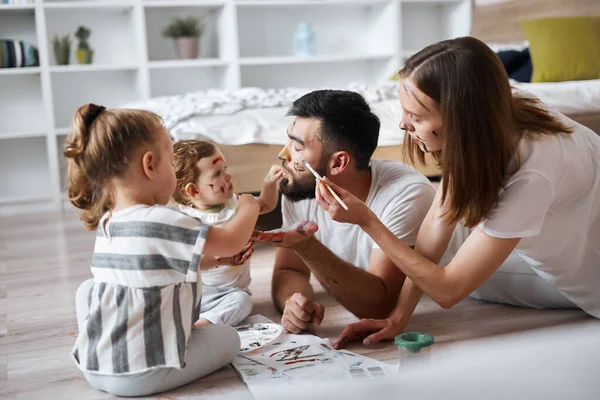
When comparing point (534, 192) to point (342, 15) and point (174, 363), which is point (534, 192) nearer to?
point (174, 363)

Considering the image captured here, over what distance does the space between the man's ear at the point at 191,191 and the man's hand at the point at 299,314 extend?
0.40 m

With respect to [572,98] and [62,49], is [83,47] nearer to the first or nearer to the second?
[62,49]

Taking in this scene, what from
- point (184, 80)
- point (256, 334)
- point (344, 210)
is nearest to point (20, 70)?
point (184, 80)

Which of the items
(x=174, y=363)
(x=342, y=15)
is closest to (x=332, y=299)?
(x=174, y=363)

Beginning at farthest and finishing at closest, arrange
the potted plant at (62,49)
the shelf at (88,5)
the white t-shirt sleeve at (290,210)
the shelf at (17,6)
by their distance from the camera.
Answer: the potted plant at (62,49)
the shelf at (88,5)
the shelf at (17,6)
the white t-shirt sleeve at (290,210)

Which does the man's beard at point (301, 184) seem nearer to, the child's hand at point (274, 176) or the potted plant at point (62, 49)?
the child's hand at point (274, 176)

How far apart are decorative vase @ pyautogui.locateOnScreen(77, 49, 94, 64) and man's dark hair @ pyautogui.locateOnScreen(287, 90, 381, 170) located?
3198mm

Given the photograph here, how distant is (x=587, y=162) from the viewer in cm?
171

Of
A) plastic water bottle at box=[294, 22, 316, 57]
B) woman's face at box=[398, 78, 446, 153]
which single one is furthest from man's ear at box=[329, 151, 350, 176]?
plastic water bottle at box=[294, 22, 316, 57]

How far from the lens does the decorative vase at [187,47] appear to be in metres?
4.99

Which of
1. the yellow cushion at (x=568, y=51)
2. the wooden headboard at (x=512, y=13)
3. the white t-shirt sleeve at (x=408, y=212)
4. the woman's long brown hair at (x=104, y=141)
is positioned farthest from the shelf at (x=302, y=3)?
the woman's long brown hair at (x=104, y=141)

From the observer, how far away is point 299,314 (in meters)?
1.90

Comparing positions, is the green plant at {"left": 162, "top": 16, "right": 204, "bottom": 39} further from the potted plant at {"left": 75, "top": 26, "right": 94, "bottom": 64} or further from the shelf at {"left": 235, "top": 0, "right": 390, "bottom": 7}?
the potted plant at {"left": 75, "top": 26, "right": 94, "bottom": 64}

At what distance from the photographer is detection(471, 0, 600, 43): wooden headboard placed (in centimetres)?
427
